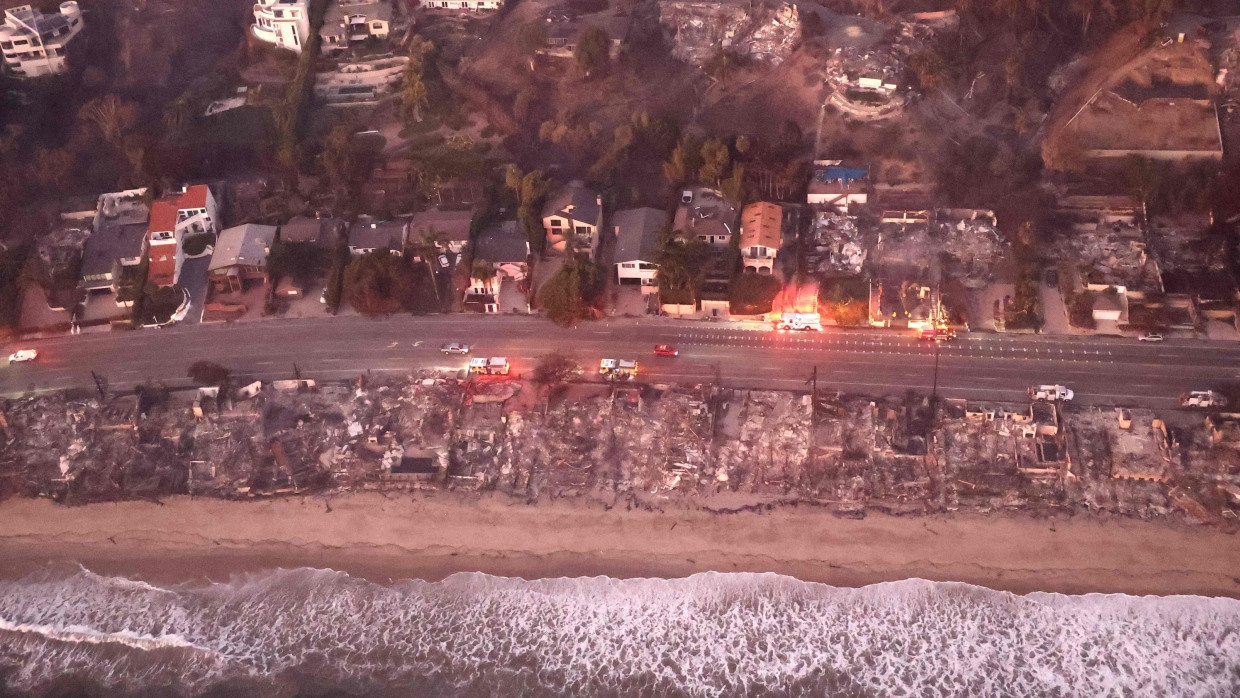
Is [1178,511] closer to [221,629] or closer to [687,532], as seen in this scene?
[687,532]

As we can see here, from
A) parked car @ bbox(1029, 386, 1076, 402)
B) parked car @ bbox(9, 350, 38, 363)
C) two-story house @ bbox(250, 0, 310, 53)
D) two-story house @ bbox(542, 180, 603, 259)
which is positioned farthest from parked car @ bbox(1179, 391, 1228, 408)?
two-story house @ bbox(250, 0, 310, 53)

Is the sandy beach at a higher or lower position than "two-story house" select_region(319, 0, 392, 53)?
lower

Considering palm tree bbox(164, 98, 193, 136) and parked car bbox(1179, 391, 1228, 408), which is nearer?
parked car bbox(1179, 391, 1228, 408)

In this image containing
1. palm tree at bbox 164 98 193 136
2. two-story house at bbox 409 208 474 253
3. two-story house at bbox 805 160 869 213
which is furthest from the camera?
palm tree at bbox 164 98 193 136

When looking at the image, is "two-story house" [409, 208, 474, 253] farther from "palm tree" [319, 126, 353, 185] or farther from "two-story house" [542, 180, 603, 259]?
"palm tree" [319, 126, 353, 185]

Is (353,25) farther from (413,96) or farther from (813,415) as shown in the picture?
(813,415)

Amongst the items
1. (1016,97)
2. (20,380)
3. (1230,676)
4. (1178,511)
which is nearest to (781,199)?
(1016,97)

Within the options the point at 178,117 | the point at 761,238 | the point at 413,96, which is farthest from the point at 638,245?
the point at 178,117
